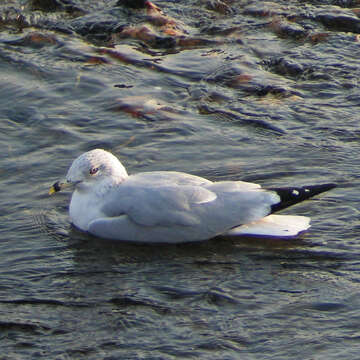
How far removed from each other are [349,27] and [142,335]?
243 inches

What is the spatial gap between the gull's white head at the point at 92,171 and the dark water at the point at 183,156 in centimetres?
37

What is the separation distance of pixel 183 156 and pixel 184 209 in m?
1.38

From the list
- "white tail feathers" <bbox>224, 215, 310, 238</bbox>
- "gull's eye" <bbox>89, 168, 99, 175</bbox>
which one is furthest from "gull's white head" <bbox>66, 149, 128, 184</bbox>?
"white tail feathers" <bbox>224, 215, 310, 238</bbox>

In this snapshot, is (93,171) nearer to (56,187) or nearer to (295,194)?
(56,187)

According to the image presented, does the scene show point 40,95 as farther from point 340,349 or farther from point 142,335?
point 340,349

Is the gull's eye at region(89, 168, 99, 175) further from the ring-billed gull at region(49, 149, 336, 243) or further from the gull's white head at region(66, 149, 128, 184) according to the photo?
the ring-billed gull at region(49, 149, 336, 243)

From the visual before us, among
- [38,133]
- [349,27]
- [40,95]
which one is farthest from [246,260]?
[349,27]

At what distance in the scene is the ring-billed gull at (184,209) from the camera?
6945mm

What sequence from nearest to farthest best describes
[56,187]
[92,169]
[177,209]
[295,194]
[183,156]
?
[177,209] < [295,194] < [56,187] < [92,169] < [183,156]

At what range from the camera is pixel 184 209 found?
6957mm

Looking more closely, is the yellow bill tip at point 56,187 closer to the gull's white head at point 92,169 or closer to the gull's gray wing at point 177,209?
the gull's white head at point 92,169

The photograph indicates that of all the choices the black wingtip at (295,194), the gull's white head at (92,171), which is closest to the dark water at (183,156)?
the black wingtip at (295,194)

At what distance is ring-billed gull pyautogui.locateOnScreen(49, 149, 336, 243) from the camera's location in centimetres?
695

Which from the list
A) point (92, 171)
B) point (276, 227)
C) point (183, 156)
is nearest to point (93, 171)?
point (92, 171)
